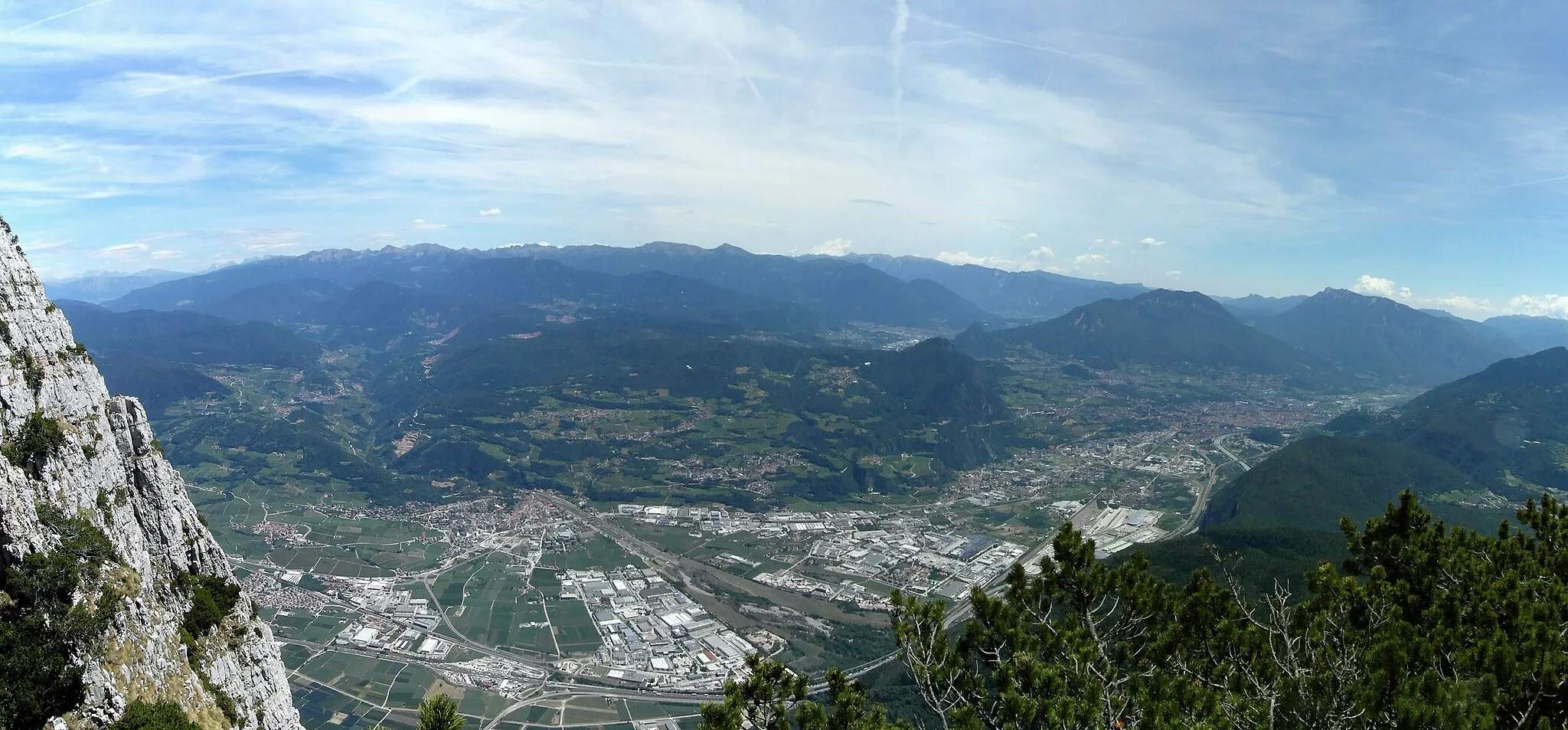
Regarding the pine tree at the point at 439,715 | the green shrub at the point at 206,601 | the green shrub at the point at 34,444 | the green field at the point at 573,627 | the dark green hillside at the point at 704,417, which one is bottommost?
the green field at the point at 573,627

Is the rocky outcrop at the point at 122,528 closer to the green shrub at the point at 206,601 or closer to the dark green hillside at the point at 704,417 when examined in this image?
the green shrub at the point at 206,601

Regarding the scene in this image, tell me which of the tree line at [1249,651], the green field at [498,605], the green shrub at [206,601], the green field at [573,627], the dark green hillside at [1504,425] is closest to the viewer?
the tree line at [1249,651]

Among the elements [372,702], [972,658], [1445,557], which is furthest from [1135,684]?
[372,702]

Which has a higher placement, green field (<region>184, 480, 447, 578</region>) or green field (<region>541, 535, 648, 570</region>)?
green field (<region>541, 535, 648, 570</region>)

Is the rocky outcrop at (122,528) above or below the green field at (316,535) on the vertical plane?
above

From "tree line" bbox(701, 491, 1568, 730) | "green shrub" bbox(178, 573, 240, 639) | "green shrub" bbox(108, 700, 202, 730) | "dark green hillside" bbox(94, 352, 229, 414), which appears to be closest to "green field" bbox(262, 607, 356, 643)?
"green shrub" bbox(178, 573, 240, 639)

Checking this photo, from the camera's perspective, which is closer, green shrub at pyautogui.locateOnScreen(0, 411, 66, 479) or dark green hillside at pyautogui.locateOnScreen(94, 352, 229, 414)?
green shrub at pyautogui.locateOnScreen(0, 411, 66, 479)

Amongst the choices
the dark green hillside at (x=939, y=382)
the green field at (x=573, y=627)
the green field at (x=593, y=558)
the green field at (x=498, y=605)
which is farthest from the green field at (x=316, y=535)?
the dark green hillside at (x=939, y=382)

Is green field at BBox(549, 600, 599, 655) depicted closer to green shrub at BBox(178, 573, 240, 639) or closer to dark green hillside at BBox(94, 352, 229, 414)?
green shrub at BBox(178, 573, 240, 639)
